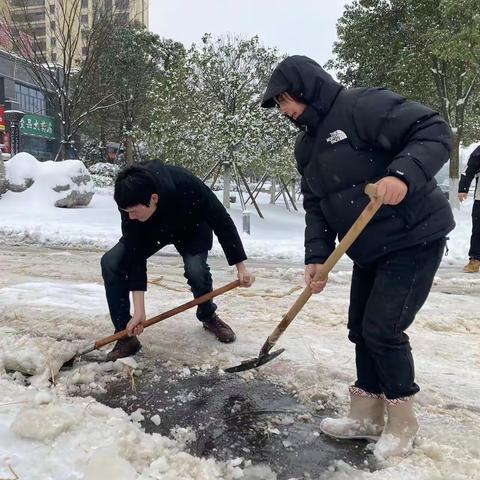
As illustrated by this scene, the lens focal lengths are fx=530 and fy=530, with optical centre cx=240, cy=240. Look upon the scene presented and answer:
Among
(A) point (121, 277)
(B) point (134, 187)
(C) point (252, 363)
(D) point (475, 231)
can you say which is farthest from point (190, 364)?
(D) point (475, 231)

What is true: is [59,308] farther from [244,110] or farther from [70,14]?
[70,14]

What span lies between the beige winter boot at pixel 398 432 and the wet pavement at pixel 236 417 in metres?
0.10

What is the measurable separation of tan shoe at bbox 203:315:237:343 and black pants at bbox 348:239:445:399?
1520 mm

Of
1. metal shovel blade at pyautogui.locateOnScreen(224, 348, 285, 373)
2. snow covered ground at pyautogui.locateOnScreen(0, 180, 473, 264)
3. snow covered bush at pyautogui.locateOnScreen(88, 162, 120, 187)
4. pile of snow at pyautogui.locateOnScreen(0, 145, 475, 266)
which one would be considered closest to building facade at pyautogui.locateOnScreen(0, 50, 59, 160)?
snow covered bush at pyautogui.locateOnScreen(88, 162, 120, 187)

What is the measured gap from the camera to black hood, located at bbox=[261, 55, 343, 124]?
7.05ft

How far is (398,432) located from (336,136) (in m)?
1.28

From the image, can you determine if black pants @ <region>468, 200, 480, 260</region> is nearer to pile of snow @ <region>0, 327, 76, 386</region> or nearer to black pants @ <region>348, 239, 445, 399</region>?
black pants @ <region>348, 239, 445, 399</region>

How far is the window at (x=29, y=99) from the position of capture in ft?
111

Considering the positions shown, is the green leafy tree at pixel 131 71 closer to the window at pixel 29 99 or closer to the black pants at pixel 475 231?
the window at pixel 29 99

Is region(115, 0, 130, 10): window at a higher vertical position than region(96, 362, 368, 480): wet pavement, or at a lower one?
higher

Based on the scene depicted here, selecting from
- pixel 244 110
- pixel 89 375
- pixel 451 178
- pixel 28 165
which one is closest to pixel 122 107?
pixel 28 165

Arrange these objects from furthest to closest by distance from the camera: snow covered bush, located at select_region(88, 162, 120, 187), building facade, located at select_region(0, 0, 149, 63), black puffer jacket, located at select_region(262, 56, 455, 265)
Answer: snow covered bush, located at select_region(88, 162, 120, 187), building facade, located at select_region(0, 0, 149, 63), black puffer jacket, located at select_region(262, 56, 455, 265)

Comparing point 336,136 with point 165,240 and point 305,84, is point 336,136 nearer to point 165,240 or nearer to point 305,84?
point 305,84

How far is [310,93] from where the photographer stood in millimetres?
2162
